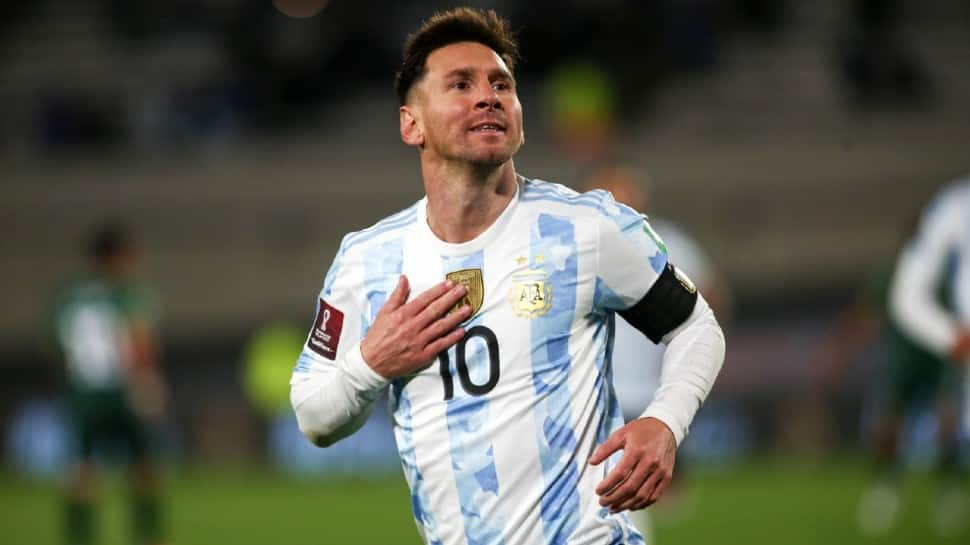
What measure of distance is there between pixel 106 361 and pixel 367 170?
7546mm

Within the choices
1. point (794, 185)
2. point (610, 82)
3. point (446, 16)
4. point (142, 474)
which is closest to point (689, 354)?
point (446, 16)

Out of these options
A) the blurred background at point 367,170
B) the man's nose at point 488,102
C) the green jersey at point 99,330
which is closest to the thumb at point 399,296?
the man's nose at point 488,102

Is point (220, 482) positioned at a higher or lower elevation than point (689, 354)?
lower

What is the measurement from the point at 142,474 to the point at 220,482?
499 cm

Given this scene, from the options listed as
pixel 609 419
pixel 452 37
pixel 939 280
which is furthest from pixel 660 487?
pixel 939 280

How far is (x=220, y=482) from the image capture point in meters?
14.8

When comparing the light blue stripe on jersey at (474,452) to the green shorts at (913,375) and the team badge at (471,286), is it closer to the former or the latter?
the team badge at (471,286)

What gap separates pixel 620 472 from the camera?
3211mm

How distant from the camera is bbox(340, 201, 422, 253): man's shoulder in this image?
3721 millimetres

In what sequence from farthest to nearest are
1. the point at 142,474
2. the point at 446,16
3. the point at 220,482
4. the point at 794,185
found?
the point at 794,185
the point at 220,482
the point at 142,474
the point at 446,16

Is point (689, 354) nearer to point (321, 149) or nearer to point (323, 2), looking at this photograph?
point (321, 149)

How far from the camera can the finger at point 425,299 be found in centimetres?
348

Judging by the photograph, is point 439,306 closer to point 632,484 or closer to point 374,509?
point 632,484

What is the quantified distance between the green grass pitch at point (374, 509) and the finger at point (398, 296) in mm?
6109
